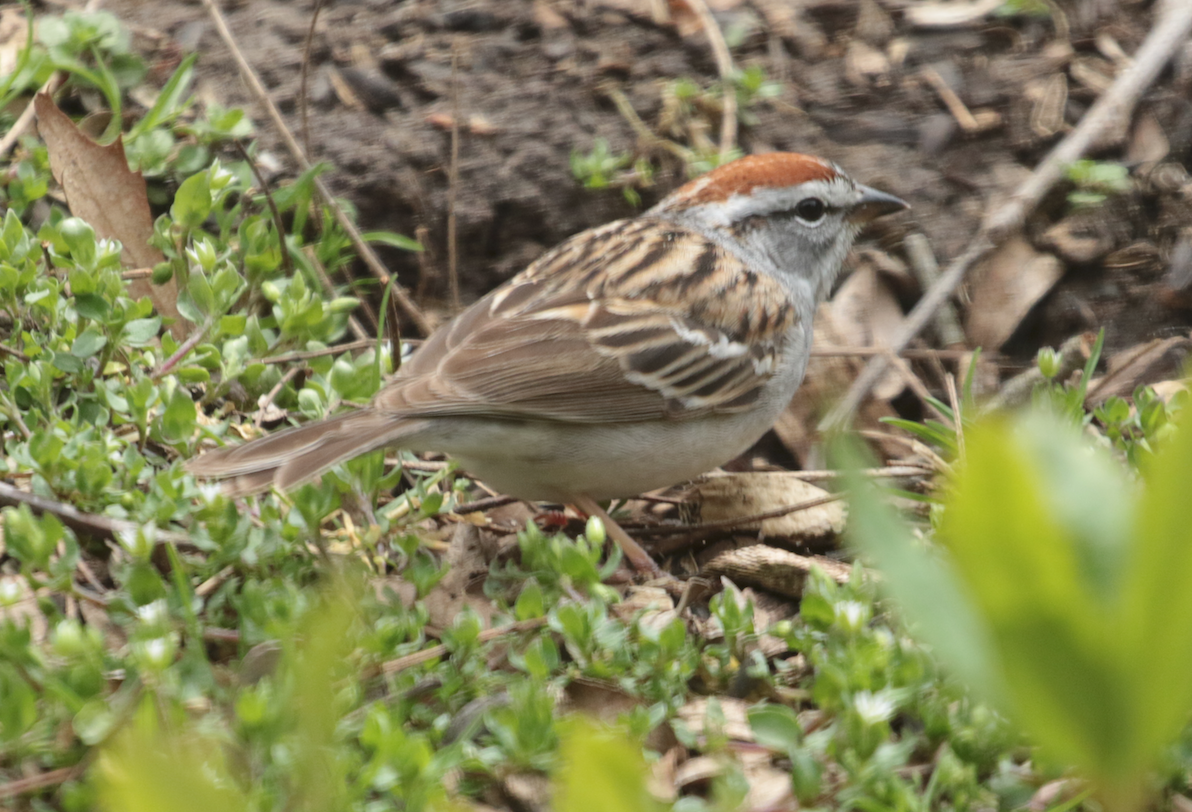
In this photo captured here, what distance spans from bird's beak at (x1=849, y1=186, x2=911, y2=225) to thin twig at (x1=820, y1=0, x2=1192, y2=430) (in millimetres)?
492

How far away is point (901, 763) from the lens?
2.38 meters

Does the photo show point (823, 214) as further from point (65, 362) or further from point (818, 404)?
point (65, 362)

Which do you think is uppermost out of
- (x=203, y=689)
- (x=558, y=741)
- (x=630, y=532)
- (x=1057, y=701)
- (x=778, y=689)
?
(x=1057, y=701)

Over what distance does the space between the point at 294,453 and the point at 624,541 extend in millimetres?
1169

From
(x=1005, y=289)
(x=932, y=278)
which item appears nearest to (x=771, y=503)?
(x=932, y=278)

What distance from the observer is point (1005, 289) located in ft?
17.5

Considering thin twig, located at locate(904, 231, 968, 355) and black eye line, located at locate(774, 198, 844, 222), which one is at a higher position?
black eye line, located at locate(774, 198, 844, 222)

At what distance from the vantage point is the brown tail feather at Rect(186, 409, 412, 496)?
3117 mm

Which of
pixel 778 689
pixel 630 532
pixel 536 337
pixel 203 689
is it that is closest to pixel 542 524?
pixel 630 532

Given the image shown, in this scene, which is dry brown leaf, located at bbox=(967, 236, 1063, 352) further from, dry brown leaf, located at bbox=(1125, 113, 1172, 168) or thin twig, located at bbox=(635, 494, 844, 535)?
thin twig, located at bbox=(635, 494, 844, 535)

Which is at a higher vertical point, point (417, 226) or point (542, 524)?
point (417, 226)

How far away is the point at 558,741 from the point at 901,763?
678mm

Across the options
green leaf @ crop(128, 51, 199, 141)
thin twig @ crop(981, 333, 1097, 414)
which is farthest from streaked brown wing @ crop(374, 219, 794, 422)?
green leaf @ crop(128, 51, 199, 141)

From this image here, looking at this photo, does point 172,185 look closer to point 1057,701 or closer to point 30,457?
point 30,457
